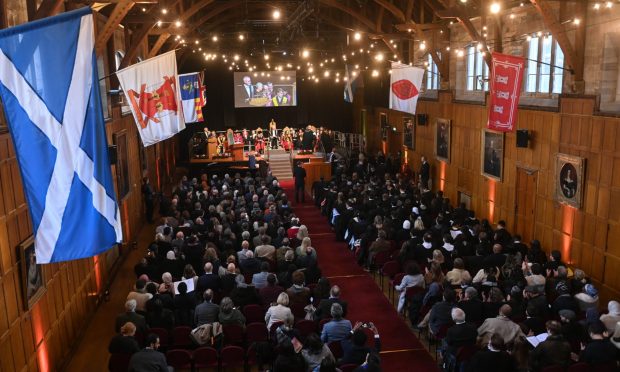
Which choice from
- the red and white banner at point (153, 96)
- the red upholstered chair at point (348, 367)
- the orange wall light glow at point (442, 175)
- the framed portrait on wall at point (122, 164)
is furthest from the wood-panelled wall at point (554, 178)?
the framed portrait on wall at point (122, 164)

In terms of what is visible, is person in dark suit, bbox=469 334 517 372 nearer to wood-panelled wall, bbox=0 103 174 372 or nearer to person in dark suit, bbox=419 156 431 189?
Answer: wood-panelled wall, bbox=0 103 174 372

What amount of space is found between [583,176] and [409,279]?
4.87 meters

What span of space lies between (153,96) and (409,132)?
50.2ft

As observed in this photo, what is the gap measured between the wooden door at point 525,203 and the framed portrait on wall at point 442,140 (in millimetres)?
5112

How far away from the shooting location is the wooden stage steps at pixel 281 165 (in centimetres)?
2897

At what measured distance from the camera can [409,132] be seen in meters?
24.8

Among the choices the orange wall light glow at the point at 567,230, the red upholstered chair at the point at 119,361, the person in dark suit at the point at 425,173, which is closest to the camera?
the red upholstered chair at the point at 119,361

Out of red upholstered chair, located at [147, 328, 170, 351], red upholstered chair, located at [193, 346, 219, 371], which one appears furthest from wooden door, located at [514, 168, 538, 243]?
red upholstered chair, located at [147, 328, 170, 351]

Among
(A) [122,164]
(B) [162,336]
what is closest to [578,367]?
(B) [162,336]

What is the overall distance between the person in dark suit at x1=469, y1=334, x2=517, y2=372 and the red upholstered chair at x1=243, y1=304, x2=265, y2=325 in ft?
12.5

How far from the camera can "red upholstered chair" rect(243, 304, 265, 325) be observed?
952 centimetres

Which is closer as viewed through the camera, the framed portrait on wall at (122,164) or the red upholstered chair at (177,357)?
the red upholstered chair at (177,357)

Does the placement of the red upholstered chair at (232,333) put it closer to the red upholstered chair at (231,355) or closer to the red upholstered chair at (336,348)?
the red upholstered chair at (231,355)

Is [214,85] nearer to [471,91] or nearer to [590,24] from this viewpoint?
[471,91]
